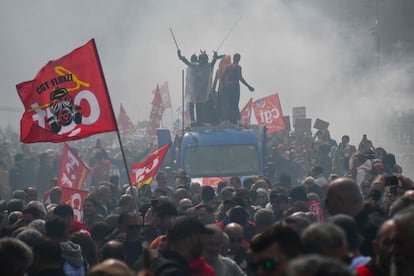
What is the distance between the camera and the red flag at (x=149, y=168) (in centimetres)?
1226

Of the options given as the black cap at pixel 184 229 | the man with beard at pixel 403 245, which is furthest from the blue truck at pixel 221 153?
the man with beard at pixel 403 245

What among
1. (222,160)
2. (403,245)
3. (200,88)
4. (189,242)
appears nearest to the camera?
(403,245)

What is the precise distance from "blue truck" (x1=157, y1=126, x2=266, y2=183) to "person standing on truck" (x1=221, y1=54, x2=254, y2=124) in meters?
1.16

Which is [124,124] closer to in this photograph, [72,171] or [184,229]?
[72,171]

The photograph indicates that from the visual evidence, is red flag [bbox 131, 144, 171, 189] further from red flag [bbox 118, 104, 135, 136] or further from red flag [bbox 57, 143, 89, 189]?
red flag [bbox 118, 104, 135, 136]

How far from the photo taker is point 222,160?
16547 mm

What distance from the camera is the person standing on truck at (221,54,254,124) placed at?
18234 millimetres

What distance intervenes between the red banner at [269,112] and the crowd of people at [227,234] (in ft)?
27.3

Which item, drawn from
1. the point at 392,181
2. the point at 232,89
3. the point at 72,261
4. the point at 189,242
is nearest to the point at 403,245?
the point at 189,242

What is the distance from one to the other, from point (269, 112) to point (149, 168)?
36.2ft

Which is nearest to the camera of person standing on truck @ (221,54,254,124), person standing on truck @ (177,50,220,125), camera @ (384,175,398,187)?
camera @ (384,175,398,187)

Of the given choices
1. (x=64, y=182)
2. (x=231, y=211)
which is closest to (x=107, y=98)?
(x=231, y=211)

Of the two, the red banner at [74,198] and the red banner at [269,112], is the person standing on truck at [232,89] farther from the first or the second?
the red banner at [74,198]

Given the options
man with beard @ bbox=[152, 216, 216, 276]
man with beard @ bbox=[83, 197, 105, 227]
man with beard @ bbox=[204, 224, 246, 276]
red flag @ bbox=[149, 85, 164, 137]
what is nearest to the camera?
man with beard @ bbox=[204, 224, 246, 276]
